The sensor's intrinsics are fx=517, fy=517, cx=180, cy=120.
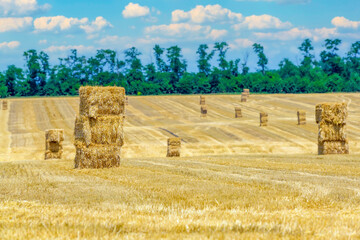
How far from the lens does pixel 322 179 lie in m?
12.4

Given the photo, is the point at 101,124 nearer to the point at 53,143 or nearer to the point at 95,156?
the point at 95,156

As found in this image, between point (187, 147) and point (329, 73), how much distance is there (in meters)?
104

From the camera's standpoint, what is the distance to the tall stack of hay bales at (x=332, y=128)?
28.3 m

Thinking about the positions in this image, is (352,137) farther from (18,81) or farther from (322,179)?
(18,81)

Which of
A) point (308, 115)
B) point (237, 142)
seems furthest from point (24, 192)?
point (308, 115)

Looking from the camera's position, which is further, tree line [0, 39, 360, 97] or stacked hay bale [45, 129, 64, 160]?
tree line [0, 39, 360, 97]

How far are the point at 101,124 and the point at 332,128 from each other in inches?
609

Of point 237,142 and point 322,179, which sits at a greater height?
point 322,179

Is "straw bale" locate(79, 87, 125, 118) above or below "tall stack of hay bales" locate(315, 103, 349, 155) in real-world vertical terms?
above

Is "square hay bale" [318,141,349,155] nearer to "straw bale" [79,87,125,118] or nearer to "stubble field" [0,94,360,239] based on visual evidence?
"stubble field" [0,94,360,239]

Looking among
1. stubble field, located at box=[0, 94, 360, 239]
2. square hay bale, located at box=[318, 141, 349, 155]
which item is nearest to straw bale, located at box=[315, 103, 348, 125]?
square hay bale, located at box=[318, 141, 349, 155]

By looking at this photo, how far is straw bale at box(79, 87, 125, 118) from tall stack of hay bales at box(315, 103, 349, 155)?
14.1 m

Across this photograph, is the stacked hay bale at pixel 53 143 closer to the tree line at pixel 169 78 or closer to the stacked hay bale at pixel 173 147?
the stacked hay bale at pixel 173 147

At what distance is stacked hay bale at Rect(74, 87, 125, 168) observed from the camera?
58.6 feet
